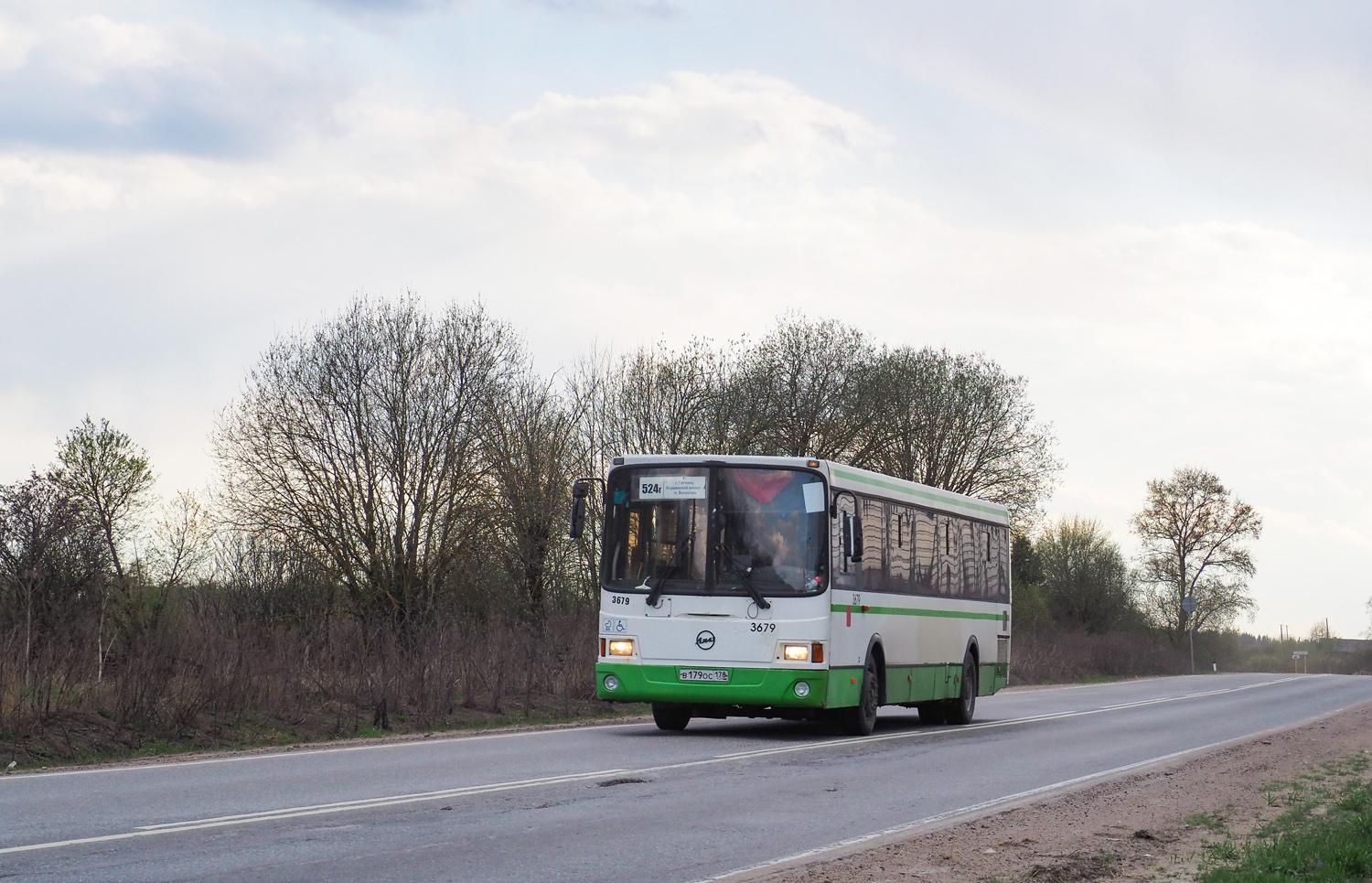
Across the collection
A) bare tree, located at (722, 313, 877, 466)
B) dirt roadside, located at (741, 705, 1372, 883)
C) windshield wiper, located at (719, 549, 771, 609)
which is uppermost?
bare tree, located at (722, 313, 877, 466)

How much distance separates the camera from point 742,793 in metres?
12.2

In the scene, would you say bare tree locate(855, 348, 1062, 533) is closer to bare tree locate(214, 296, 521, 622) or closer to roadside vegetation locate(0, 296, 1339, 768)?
roadside vegetation locate(0, 296, 1339, 768)

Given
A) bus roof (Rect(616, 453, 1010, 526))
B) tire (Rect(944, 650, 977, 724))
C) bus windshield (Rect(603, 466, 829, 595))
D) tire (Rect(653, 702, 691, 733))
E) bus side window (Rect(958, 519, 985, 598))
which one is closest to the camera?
bus windshield (Rect(603, 466, 829, 595))

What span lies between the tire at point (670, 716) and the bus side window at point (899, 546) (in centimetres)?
316

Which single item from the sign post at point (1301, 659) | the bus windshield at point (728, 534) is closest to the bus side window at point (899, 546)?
the bus windshield at point (728, 534)

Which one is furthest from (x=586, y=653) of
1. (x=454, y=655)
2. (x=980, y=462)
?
(x=980, y=462)

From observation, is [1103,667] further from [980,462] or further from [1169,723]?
[1169,723]

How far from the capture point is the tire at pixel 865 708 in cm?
1905

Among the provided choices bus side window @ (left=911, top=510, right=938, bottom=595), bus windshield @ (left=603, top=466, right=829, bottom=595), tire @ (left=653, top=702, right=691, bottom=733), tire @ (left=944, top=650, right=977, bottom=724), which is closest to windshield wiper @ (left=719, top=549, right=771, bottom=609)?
bus windshield @ (left=603, top=466, right=829, bottom=595)

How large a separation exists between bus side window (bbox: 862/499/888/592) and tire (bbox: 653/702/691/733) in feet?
9.37

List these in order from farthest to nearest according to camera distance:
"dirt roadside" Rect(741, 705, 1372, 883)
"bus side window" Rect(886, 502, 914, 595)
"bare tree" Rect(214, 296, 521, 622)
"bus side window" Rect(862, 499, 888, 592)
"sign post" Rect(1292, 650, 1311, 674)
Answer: "sign post" Rect(1292, 650, 1311, 674)
"bare tree" Rect(214, 296, 521, 622)
"bus side window" Rect(886, 502, 914, 595)
"bus side window" Rect(862, 499, 888, 592)
"dirt roadside" Rect(741, 705, 1372, 883)

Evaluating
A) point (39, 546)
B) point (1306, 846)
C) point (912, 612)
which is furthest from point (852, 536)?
point (39, 546)

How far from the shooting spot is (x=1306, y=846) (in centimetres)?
921

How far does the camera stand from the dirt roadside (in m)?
8.35
